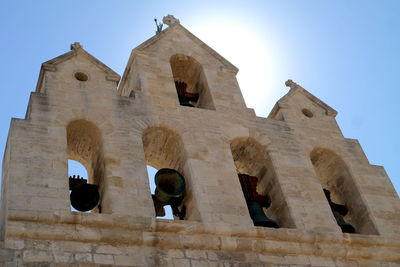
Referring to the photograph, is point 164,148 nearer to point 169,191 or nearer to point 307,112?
point 169,191

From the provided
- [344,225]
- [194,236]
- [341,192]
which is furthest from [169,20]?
[194,236]

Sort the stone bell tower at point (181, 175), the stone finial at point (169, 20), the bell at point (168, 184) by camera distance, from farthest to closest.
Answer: the stone finial at point (169, 20) → the bell at point (168, 184) → the stone bell tower at point (181, 175)

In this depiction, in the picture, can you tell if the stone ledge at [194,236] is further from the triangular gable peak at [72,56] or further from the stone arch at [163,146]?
the triangular gable peak at [72,56]

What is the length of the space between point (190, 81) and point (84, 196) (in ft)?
16.4

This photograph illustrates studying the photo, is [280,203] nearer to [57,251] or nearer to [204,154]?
[204,154]

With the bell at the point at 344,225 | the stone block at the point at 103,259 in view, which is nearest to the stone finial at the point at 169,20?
the bell at the point at 344,225

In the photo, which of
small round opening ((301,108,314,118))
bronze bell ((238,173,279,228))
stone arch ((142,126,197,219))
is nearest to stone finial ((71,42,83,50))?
stone arch ((142,126,197,219))

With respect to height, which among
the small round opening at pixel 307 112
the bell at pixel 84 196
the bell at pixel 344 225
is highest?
the small round opening at pixel 307 112

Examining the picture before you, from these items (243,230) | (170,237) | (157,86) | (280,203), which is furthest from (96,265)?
(157,86)

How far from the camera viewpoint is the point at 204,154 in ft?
39.2

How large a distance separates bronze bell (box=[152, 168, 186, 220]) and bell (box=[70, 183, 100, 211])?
1.08 metres

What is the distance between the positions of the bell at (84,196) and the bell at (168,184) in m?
1.07

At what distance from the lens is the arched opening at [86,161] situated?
10859mm

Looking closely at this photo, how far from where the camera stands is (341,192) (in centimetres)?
1348
